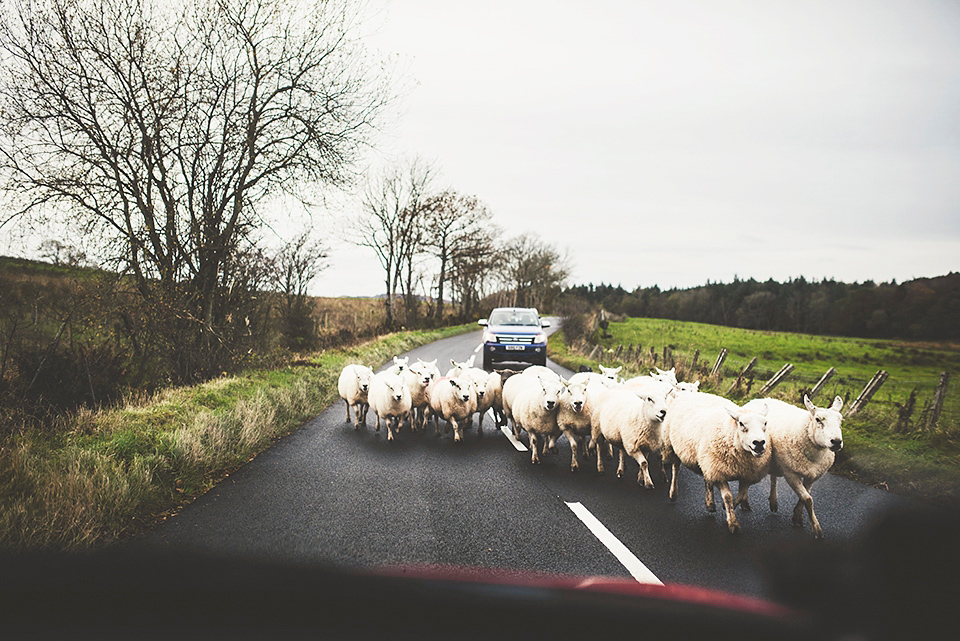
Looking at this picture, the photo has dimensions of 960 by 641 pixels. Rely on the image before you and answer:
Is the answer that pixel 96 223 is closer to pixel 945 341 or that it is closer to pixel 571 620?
pixel 571 620

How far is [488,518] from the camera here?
4.88 metres

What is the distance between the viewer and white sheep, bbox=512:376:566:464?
7.20m

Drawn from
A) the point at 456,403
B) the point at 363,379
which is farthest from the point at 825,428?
the point at 363,379

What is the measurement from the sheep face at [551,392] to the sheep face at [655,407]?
133cm

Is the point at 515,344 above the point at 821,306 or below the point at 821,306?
below

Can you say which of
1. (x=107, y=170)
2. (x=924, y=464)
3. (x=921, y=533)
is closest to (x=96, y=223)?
(x=107, y=170)

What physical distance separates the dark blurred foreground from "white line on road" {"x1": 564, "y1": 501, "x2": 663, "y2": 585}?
2572 millimetres

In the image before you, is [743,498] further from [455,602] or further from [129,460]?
[129,460]

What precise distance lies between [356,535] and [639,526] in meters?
2.65

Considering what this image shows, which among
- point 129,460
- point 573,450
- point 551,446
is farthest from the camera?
point 551,446

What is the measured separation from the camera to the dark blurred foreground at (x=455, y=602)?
2.91ft

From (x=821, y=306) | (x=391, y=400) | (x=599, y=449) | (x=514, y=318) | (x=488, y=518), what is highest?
(x=821, y=306)

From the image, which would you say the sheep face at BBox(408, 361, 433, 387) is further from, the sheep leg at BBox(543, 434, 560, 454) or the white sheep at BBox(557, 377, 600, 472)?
the white sheep at BBox(557, 377, 600, 472)

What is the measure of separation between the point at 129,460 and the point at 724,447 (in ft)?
21.3
